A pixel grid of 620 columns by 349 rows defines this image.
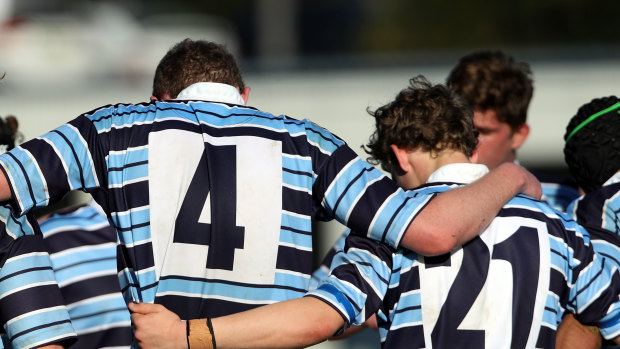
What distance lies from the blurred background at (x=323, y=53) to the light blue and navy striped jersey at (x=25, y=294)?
57 cm

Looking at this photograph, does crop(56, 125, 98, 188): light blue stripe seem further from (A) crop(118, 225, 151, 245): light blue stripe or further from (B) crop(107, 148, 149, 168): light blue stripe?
(A) crop(118, 225, 151, 245): light blue stripe

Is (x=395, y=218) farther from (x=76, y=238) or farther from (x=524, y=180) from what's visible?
(x=76, y=238)

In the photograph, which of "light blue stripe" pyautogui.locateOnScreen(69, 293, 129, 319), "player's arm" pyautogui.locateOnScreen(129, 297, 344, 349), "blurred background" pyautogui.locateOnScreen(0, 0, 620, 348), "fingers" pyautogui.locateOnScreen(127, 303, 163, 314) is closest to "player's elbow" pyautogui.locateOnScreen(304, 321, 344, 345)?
"player's arm" pyautogui.locateOnScreen(129, 297, 344, 349)

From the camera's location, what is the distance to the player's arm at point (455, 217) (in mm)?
2465

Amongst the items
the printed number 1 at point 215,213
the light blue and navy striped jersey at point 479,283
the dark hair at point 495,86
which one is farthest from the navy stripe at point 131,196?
the dark hair at point 495,86

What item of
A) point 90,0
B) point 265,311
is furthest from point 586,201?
point 90,0

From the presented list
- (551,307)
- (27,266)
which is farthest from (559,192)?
(27,266)

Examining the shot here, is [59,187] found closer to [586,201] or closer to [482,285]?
[482,285]

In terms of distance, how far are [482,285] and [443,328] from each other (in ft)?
0.56

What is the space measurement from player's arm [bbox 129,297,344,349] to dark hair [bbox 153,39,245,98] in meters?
0.77

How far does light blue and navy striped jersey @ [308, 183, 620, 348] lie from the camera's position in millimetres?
2555

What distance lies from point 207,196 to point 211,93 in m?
0.36

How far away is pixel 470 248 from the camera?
2.59 meters

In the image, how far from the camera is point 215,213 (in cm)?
254
